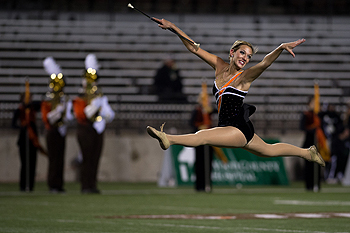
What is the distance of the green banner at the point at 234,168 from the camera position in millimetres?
14664

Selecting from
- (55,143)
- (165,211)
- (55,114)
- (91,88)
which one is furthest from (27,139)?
(165,211)

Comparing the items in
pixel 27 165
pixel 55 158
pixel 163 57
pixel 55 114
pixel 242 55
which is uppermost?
pixel 163 57

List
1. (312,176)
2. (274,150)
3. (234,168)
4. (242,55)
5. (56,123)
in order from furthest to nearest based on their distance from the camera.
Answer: (234,168) → (312,176) → (56,123) → (274,150) → (242,55)

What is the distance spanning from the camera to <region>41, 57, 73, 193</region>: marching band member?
12656 mm

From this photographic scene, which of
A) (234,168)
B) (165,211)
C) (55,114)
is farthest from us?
(234,168)

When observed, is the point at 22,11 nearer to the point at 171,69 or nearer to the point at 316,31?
the point at 171,69

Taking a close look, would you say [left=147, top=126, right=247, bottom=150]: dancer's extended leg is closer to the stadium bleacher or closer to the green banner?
the green banner

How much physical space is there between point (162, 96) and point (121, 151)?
2.18 metres

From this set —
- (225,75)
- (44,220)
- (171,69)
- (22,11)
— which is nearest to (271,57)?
(225,75)

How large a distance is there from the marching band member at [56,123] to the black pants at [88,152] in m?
0.48

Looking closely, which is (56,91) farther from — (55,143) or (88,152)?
(88,152)

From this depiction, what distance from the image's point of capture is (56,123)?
12719mm

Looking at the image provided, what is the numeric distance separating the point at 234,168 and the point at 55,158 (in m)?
4.23

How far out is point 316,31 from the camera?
22672 millimetres
